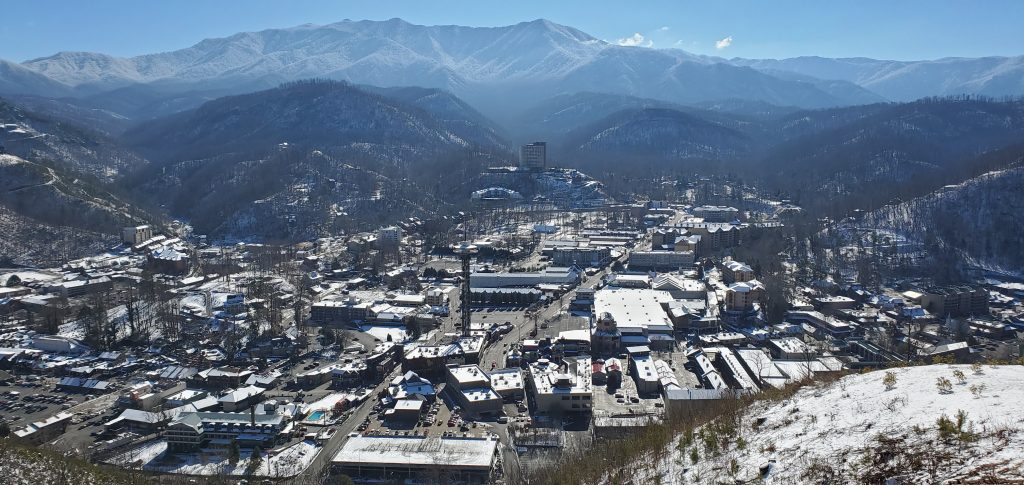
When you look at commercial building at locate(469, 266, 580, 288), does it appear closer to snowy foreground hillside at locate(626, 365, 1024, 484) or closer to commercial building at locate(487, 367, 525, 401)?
commercial building at locate(487, 367, 525, 401)

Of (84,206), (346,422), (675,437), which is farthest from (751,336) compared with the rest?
(84,206)

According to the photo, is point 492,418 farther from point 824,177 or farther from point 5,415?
point 824,177

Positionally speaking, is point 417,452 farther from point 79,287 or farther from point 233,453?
point 79,287

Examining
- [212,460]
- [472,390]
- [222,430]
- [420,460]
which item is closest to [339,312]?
[472,390]

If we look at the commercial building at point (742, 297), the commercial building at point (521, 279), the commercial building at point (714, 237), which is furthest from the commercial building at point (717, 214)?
the commercial building at point (742, 297)

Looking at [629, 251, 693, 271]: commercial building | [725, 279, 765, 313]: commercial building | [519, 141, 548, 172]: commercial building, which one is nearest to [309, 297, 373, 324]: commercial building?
[725, 279, 765, 313]: commercial building

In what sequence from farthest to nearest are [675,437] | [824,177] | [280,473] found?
[824,177], [280,473], [675,437]
